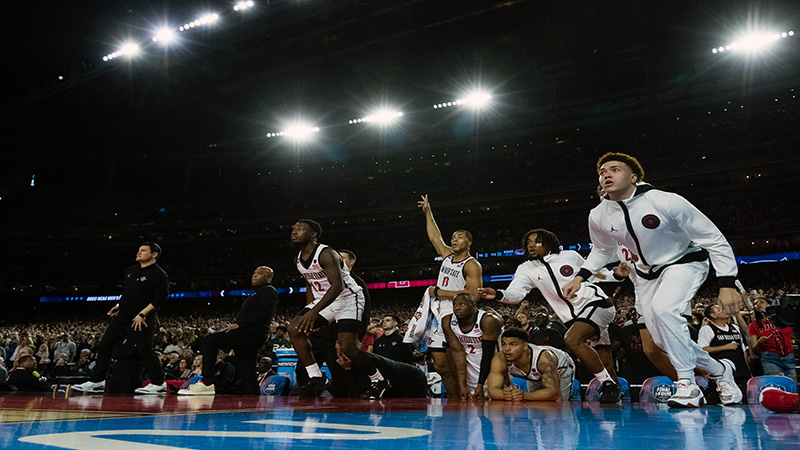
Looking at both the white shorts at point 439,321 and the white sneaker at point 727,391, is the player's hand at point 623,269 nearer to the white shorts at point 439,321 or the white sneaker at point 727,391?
the white sneaker at point 727,391

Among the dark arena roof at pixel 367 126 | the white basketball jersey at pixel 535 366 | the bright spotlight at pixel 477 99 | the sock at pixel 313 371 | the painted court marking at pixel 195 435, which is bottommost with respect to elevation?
the painted court marking at pixel 195 435

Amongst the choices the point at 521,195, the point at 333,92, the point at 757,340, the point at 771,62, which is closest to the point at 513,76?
the point at 521,195

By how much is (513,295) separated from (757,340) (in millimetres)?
4315

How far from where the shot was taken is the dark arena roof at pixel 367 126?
20250mm

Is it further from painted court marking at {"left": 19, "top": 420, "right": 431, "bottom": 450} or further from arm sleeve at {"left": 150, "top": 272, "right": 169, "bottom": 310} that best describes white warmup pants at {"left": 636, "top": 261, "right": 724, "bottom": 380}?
arm sleeve at {"left": 150, "top": 272, "right": 169, "bottom": 310}

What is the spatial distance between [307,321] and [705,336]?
437cm

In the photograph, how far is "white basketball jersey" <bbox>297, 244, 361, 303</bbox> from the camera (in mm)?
Result: 5488

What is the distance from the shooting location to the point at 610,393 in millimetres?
4648

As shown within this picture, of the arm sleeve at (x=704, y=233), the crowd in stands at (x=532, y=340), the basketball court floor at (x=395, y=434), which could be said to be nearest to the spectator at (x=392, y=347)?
the crowd in stands at (x=532, y=340)

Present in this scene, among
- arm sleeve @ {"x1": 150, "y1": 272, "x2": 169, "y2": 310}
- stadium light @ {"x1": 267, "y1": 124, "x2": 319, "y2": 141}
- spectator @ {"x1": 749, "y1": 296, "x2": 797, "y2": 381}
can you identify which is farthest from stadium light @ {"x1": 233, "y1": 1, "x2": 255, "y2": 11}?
spectator @ {"x1": 749, "y1": 296, "x2": 797, "y2": 381}

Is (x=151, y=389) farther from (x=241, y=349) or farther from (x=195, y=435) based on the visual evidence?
(x=195, y=435)

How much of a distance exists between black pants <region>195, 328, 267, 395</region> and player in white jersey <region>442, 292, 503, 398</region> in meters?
2.20

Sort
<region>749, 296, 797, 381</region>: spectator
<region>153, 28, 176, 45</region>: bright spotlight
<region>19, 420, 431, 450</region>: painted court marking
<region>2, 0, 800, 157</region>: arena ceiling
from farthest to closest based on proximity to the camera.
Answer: <region>153, 28, 176, 45</region>: bright spotlight < <region>2, 0, 800, 157</region>: arena ceiling < <region>749, 296, 797, 381</region>: spectator < <region>19, 420, 431, 450</region>: painted court marking

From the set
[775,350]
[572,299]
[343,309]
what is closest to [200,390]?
[343,309]
